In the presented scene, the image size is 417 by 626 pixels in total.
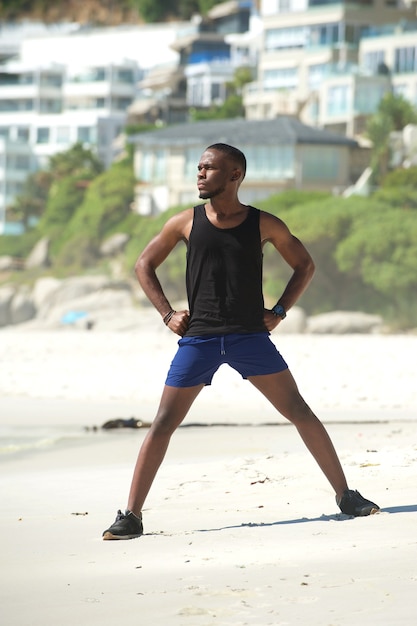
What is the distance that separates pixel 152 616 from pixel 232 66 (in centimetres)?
8015

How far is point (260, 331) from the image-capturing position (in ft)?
19.1

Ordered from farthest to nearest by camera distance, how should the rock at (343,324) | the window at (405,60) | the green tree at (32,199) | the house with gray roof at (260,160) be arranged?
the green tree at (32,199)
the window at (405,60)
the house with gray roof at (260,160)
the rock at (343,324)

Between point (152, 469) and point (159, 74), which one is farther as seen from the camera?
point (159, 74)

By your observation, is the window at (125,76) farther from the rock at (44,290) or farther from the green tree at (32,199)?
the rock at (44,290)

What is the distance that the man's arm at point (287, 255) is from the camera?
5.81 m

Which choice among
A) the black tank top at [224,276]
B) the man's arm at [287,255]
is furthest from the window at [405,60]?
the black tank top at [224,276]

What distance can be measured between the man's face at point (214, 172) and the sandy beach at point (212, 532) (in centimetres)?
148

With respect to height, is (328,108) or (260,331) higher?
(328,108)

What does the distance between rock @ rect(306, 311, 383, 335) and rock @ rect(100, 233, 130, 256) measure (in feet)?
48.5

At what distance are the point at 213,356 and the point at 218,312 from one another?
191 millimetres

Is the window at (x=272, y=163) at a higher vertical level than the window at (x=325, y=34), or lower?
lower

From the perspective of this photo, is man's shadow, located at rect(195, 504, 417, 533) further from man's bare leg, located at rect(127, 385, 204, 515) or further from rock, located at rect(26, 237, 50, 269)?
rock, located at rect(26, 237, 50, 269)

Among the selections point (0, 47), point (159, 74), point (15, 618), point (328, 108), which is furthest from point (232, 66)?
point (15, 618)

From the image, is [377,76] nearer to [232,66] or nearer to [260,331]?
[232,66]
